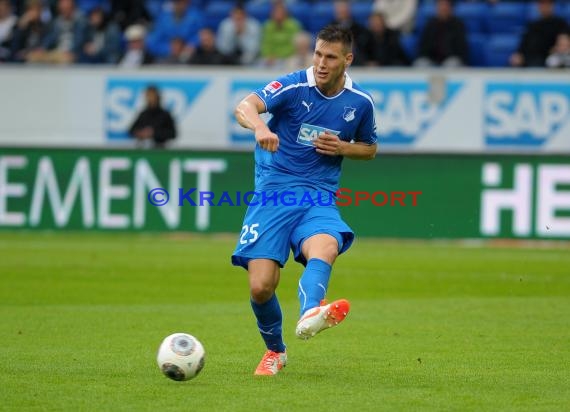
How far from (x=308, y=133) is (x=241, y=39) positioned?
1479 cm

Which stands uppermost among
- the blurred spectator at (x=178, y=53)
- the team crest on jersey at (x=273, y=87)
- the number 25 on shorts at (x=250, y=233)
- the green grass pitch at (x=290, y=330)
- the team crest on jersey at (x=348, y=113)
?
the team crest on jersey at (x=273, y=87)

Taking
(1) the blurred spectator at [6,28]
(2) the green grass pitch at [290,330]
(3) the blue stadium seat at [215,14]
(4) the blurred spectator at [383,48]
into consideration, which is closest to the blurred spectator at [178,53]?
(3) the blue stadium seat at [215,14]

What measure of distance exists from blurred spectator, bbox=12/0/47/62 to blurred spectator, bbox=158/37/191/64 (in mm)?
2482

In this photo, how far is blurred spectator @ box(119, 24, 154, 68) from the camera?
2289 centimetres

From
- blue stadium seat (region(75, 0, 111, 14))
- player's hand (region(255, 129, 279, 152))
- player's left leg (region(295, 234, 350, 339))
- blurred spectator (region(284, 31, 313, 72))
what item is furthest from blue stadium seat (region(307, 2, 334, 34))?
player's hand (region(255, 129, 279, 152))

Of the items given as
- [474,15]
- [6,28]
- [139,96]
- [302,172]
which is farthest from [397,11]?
[302,172]

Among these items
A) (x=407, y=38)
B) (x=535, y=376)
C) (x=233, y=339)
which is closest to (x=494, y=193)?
(x=407, y=38)

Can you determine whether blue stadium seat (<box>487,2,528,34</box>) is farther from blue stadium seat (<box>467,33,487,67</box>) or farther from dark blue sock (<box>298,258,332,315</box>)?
dark blue sock (<box>298,258,332,315</box>)

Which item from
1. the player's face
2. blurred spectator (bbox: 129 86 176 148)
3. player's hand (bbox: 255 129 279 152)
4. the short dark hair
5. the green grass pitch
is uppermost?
the short dark hair

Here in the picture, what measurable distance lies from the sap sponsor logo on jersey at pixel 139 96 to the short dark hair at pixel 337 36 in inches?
578

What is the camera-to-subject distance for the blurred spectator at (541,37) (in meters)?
21.9

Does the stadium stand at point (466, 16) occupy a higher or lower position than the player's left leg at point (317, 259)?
higher

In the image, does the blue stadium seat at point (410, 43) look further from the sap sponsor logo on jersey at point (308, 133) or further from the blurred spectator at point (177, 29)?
the sap sponsor logo on jersey at point (308, 133)

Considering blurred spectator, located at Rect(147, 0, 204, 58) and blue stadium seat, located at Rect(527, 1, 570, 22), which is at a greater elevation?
blue stadium seat, located at Rect(527, 1, 570, 22)
